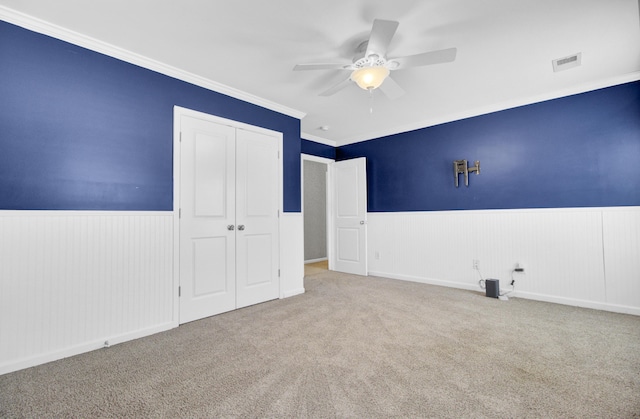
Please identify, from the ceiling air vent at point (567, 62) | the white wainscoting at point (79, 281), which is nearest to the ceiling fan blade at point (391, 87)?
the ceiling air vent at point (567, 62)

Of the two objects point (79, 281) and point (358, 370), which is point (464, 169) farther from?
point (79, 281)

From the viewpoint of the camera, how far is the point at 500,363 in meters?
1.98

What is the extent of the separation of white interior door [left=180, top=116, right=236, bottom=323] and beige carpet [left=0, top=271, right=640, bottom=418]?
0.24 m

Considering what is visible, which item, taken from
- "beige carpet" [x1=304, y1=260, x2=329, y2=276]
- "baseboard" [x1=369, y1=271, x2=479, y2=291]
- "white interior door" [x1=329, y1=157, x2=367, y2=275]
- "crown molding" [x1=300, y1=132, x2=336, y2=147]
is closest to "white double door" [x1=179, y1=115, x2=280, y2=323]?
"crown molding" [x1=300, y1=132, x2=336, y2=147]

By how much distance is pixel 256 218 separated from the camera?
3.48m

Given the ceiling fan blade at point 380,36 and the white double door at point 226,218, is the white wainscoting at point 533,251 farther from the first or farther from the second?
the ceiling fan blade at point 380,36

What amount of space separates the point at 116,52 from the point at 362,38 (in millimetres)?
2121

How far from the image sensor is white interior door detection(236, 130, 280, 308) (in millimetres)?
3311

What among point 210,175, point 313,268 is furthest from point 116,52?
point 313,268

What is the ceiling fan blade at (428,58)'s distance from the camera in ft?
6.78

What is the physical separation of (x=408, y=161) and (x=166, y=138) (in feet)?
11.7

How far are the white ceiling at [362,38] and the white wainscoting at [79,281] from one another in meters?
1.49

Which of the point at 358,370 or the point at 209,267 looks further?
the point at 209,267

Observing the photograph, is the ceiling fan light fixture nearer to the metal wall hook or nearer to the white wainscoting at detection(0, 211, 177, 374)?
the white wainscoting at detection(0, 211, 177, 374)
